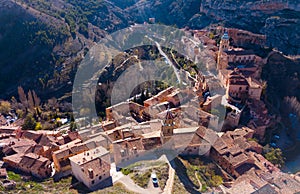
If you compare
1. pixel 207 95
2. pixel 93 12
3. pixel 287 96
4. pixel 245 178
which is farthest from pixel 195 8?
pixel 245 178

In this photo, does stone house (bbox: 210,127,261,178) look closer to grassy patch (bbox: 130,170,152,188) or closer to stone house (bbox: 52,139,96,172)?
grassy patch (bbox: 130,170,152,188)

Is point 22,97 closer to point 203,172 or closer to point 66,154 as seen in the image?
point 66,154

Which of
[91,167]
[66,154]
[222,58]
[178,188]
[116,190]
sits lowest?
[178,188]

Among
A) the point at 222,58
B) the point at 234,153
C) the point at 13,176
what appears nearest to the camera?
the point at 13,176

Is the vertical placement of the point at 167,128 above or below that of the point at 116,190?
above

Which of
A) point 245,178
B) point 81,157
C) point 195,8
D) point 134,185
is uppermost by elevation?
point 195,8

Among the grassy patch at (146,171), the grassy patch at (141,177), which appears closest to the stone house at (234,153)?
the grassy patch at (146,171)

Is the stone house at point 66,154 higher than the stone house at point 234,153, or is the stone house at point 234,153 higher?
the stone house at point 66,154

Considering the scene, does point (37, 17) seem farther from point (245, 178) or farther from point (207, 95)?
point (245, 178)

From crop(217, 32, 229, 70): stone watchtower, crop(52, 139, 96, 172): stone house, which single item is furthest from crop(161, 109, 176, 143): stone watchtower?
crop(217, 32, 229, 70): stone watchtower

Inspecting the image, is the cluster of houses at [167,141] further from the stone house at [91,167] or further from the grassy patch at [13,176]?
the grassy patch at [13,176]

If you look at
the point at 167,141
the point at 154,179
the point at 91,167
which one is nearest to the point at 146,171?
the point at 154,179
